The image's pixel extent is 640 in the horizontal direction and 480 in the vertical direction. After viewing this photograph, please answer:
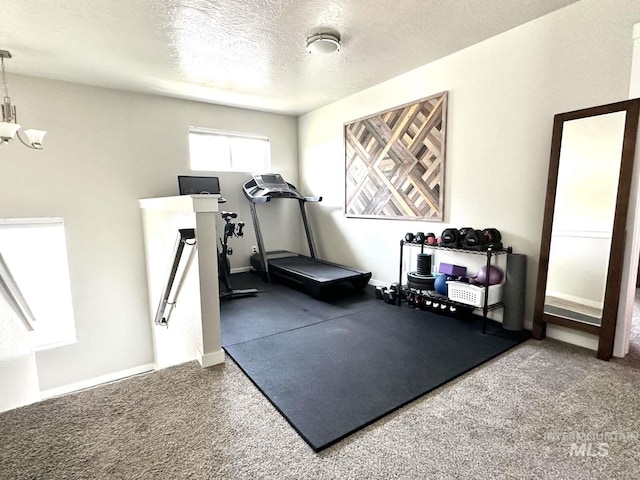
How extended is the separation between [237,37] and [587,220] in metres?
3.52

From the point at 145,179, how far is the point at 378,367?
14.2 ft

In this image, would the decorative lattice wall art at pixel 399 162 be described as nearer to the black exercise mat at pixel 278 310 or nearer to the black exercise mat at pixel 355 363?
the black exercise mat at pixel 278 310

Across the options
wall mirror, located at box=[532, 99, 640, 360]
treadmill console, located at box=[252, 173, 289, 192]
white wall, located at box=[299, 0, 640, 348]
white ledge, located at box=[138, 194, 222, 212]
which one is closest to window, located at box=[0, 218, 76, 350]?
Result: white ledge, located at box=[138, 194, 222, 212]

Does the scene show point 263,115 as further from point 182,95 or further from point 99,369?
point 99,369

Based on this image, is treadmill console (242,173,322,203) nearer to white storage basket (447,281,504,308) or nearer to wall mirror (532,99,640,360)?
white storage basket (447,281,504,308)

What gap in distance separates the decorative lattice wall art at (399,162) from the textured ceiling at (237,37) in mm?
553

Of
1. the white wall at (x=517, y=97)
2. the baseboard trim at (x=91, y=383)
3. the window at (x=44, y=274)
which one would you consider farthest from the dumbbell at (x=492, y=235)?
the window at (x=44, y=274)

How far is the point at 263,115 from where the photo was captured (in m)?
5.93

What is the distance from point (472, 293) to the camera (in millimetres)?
3180

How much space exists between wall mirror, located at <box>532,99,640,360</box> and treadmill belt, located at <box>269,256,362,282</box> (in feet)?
7.20

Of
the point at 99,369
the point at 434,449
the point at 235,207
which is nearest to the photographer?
the point at 434,449

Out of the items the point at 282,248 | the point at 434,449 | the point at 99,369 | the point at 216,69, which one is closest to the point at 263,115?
the point at 216,69

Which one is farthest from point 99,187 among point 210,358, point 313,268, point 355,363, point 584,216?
point 584,216

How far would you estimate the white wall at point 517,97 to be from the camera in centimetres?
258
